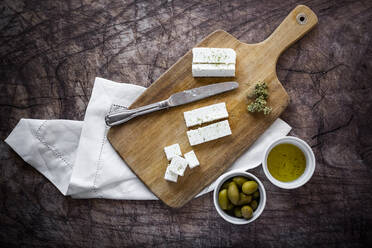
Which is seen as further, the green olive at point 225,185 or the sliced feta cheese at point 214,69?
the sliced feta cheese at point 214,69

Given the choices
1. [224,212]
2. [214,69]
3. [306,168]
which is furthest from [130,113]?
[306,168]

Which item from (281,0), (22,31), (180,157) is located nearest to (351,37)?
(281,0)

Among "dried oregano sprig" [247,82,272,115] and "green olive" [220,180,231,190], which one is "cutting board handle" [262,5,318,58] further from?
"green olive" [220,180,231,190]

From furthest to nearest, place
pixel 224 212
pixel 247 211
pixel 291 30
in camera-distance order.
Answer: pixel 291 30 → pixel 224 212 → pixel 247 211

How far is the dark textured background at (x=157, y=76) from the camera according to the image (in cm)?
230

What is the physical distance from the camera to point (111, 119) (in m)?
2.19

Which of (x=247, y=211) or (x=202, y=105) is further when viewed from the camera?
(x=202, y=105)

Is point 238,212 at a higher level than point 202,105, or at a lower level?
lower

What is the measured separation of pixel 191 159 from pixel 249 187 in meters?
0.45

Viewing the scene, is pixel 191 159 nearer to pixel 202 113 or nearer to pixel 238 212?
pixel 202 113

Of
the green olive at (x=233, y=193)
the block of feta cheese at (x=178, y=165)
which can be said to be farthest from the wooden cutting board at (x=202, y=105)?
the green olive at (x=233, y=193)

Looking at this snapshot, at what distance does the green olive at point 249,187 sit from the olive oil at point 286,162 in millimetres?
201

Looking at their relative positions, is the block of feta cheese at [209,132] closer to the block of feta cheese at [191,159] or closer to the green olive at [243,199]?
the block of feta cheese at [191,159]

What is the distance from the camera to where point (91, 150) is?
2.26m
